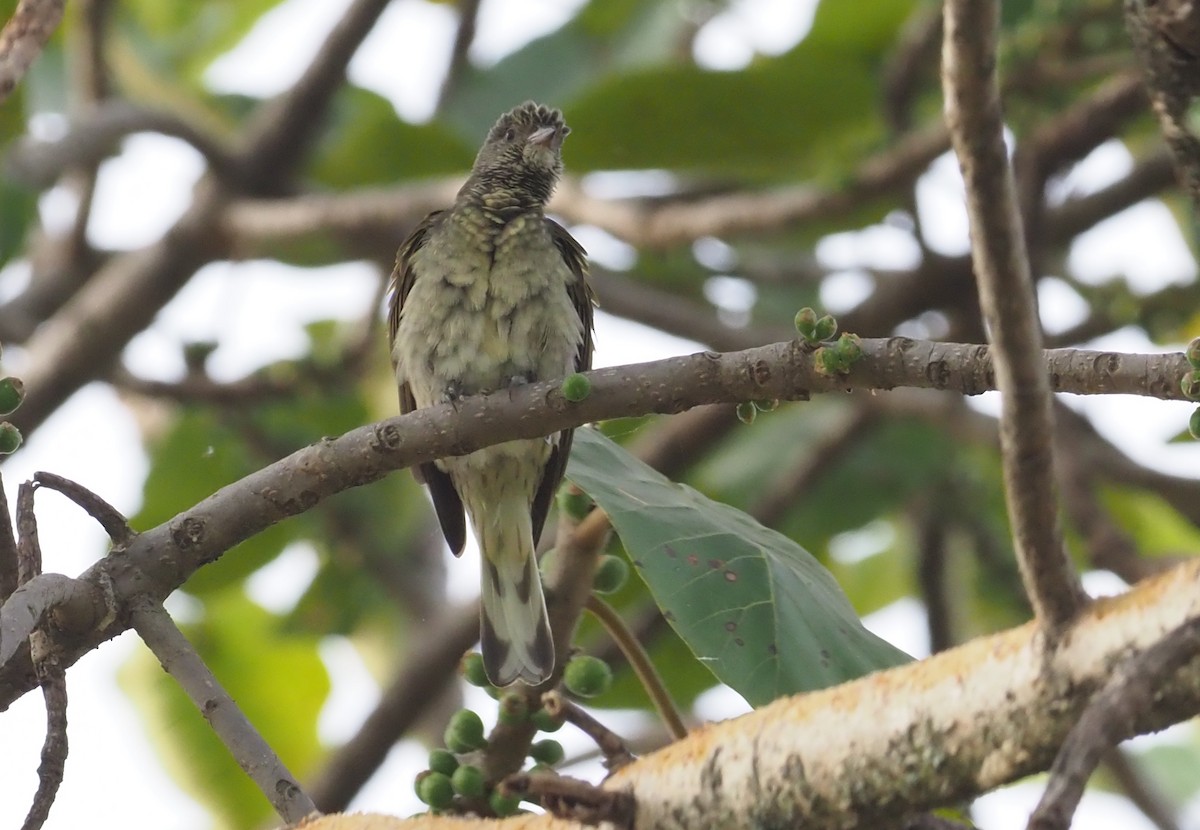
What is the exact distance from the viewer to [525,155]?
4629mm

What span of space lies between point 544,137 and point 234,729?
287cm

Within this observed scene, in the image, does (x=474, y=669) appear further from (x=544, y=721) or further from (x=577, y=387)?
(x=577, y=387)

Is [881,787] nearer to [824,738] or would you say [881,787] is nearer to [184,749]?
[824,738]

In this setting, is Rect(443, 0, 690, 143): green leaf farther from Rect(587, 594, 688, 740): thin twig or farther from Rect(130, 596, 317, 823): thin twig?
Rect(130, 596, 317, 823): thin twig

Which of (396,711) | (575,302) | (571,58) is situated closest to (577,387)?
(575,302)

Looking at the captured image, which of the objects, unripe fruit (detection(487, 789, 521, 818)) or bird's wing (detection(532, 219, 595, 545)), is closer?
unripe fruit (detection(487, 789, 521, 818))

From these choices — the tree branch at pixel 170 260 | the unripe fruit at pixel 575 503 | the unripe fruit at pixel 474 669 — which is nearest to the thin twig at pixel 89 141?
the tree branch at pixel 170 260

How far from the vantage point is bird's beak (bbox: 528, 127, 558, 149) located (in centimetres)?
462

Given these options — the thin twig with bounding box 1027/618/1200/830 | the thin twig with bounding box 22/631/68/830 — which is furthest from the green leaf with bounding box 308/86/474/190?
the thin twig with bounding box 1027/618/1200/830

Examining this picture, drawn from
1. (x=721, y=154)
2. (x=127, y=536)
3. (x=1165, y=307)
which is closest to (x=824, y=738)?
(x=127, y=536)

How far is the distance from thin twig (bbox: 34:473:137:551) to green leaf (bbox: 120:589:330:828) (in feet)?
12.8

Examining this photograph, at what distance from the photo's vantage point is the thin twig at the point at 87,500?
6.99 ft

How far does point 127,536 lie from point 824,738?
1.12m

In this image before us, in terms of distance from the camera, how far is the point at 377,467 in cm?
233
